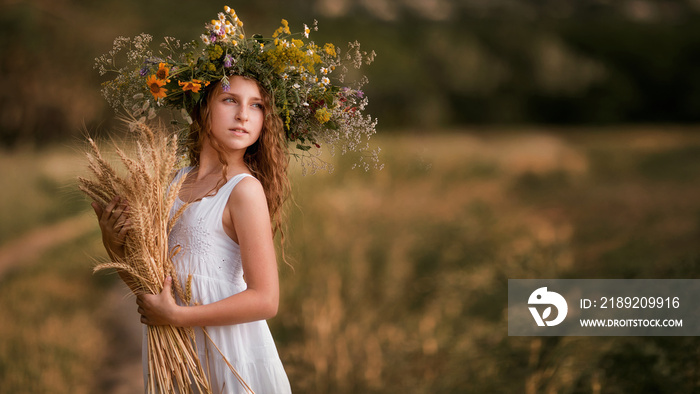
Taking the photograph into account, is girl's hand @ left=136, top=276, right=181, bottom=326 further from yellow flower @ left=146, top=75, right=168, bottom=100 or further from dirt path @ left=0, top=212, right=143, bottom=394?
dirt path @ left=0, top=212, right=143, bottom=394

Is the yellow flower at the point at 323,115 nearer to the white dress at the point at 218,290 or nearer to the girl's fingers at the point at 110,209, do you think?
the white dress at the point at 218,290

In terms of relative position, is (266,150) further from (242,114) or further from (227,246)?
(227,246)

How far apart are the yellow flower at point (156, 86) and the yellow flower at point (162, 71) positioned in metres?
0.01

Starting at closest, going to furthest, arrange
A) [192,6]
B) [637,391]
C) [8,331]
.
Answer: [637,391] → [8,331] → [192,6]

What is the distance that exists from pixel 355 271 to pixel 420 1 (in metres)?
9.47

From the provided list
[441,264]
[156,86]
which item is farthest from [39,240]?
[156,86]

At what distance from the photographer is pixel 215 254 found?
1.66 m

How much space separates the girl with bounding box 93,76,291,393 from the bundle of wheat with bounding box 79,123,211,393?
0.11ft

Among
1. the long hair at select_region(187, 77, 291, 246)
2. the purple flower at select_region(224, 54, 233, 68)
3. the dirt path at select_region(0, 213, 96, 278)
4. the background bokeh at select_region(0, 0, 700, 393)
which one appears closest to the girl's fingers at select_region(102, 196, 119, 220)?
the background bokeh at select_region(0, 0, 700, 393)

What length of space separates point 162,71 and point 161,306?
585mm

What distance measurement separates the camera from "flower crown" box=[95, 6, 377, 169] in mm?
1717

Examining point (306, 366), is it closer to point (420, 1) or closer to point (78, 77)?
point (420, 1)

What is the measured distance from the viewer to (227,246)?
167cm

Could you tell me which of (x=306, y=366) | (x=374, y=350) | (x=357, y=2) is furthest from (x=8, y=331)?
(x=357, y=2)
